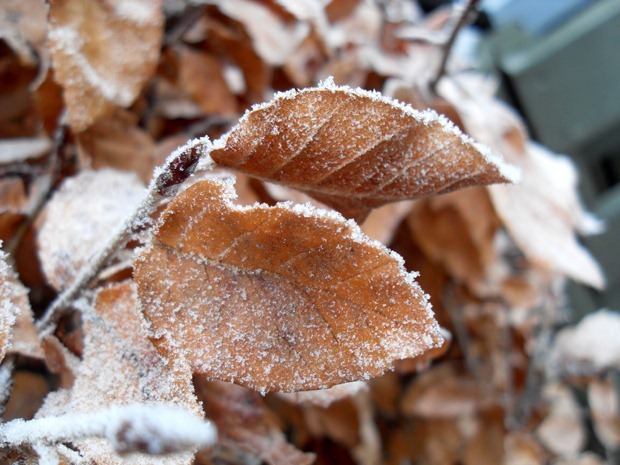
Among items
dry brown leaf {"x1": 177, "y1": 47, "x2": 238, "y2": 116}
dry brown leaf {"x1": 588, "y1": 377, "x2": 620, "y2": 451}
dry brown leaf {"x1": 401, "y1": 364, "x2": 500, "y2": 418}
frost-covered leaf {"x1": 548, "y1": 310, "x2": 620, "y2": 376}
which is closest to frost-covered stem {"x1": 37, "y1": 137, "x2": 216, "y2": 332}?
dry brown leaf {"x1": 177, "y1": 47, "x2": 238, "y2": 116}

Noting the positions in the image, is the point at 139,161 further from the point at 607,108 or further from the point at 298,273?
the point at 607,108

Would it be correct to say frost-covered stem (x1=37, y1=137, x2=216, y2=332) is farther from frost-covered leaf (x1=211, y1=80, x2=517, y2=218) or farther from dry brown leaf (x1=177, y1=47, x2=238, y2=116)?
dry brown leaf (x1=177, y1=47, x2=238, y2=116)

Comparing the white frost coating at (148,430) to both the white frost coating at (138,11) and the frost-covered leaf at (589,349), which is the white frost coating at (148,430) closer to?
the white frost coating at (138,11)

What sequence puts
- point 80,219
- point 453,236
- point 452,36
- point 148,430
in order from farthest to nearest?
point 453,236 < point 452,36 < point 80,219 < point 148,430

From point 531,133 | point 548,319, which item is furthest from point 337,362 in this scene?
point 531,133

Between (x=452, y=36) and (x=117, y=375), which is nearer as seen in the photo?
(x=117, y=375)

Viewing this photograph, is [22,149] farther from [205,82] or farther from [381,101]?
[381,101]

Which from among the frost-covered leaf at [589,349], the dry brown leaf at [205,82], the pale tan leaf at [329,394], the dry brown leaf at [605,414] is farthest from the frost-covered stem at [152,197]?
the dry brown leaf at [605,414]

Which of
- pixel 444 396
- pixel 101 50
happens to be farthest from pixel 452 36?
pixel 444 396
